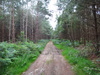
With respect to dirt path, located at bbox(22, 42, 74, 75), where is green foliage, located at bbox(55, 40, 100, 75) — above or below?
above

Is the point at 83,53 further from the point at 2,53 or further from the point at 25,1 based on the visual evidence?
the point at 25,1

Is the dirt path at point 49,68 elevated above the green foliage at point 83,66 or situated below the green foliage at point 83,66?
below

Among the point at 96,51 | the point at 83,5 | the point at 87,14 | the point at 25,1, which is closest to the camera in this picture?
the point at 83,5

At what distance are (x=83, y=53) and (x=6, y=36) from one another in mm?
22961

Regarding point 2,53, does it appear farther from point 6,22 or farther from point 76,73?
point 6,22

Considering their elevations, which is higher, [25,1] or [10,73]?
[25,1]

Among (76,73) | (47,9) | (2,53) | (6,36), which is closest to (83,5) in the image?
(76,73)

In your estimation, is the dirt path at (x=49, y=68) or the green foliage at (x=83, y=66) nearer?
the green foliage at (x=83, y=66)

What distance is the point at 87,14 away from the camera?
7.87m

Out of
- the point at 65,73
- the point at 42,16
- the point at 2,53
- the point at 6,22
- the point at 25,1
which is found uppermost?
the point at 25,1

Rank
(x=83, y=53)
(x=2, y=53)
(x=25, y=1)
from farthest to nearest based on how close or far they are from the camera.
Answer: (x=25, y=1) → (x=83, y=53) → (x=2, y=53)

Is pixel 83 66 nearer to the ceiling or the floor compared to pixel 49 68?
nearer to the ceiling

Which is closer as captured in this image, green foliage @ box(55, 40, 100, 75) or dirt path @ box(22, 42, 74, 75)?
green foliage @ box(55, 40, 100, 75)

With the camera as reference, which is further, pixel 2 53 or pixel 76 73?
pixel 2 53
